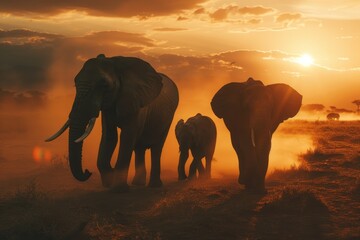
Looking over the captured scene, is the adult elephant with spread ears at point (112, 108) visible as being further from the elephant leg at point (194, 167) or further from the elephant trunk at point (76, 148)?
the elephant leg at point (194, 167)

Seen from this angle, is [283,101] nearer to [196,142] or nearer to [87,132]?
[87,132]

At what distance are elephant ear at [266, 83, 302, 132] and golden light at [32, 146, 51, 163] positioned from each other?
13.0 m

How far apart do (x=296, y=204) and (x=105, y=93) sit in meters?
4.67

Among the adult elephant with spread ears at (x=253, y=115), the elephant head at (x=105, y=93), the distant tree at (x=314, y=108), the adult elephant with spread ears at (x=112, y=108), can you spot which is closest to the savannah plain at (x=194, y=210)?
the adult elephant with spread ears at (x=253, y=115)

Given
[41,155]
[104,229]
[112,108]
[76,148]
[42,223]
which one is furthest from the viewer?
[41,155]

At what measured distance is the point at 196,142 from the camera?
1972cm

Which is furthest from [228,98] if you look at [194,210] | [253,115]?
[194,210]

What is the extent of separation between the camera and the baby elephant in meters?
19.4

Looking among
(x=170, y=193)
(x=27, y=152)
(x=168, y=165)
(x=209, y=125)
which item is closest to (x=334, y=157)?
(x=209, y=125)

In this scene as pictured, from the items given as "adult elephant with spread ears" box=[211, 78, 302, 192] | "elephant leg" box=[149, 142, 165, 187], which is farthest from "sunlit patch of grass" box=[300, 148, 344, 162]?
"elephant leg" box=[149, 142, 165, 187]

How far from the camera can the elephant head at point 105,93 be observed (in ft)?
39.1

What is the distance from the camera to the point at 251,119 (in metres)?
13.4

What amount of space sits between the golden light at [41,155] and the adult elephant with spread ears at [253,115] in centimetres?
1259

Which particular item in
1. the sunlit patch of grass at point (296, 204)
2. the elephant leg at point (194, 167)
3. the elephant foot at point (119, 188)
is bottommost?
the elephant leg at point (194, 167)
